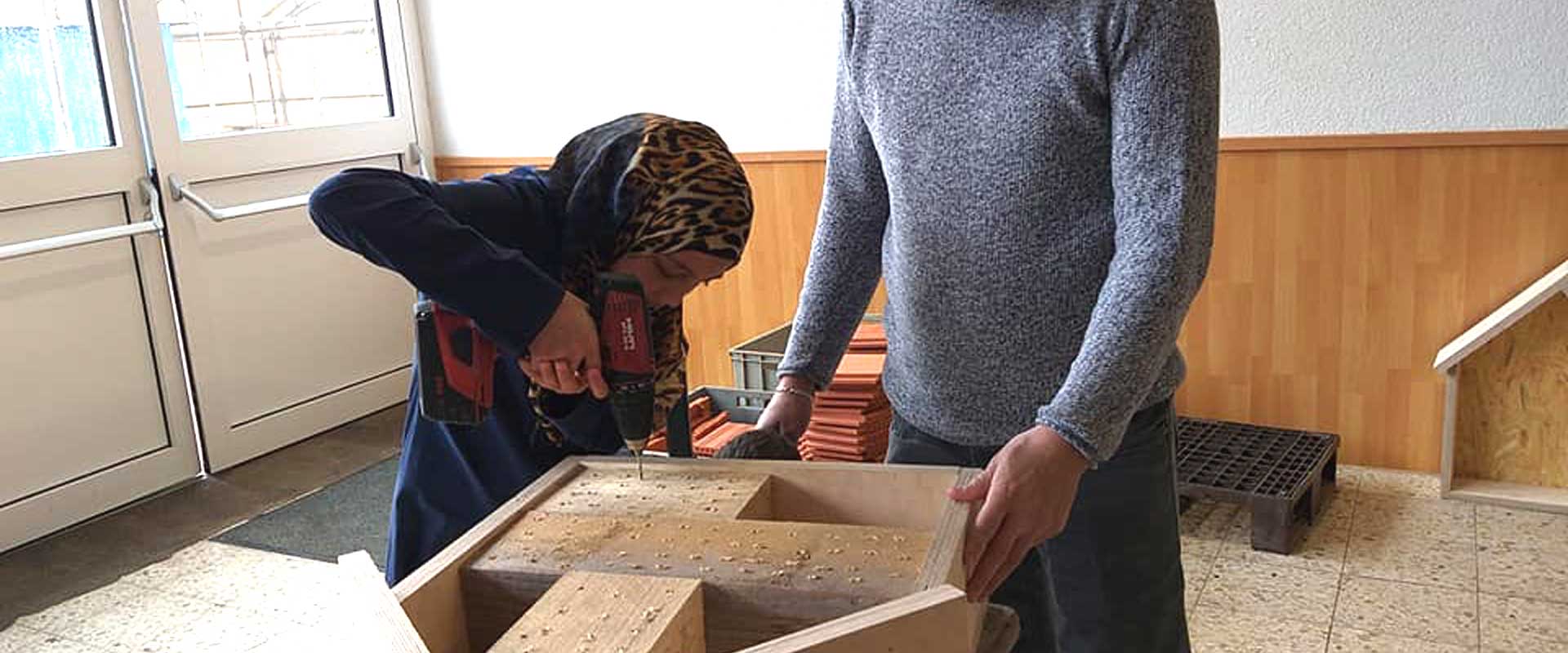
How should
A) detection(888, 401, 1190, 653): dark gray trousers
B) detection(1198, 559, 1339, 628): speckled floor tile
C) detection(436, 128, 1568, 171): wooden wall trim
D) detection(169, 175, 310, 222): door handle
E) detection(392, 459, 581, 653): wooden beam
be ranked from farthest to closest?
1. detection(169, 175, 310, 222): door handle
2. detection(436, 128, 1568, 171): wooden wall trim
3. detection(1198, 559, 1339, 628): speckled floor tile
4. detection(888, 401, 1190, 653): dark gray trousers
5. detection(392, 459, 581, 653): wooden beam

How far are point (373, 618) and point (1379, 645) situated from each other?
84.5 inches

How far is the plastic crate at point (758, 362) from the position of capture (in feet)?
10.6

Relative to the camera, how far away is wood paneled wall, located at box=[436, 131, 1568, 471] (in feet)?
9.77

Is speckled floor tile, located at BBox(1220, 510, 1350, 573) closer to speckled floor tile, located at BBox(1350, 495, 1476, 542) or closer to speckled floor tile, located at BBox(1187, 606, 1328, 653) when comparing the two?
speckled floor tile, located at BBox(1350, 495, 1476, 542)

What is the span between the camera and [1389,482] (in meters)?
3.19

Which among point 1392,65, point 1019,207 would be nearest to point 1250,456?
point 1392,65

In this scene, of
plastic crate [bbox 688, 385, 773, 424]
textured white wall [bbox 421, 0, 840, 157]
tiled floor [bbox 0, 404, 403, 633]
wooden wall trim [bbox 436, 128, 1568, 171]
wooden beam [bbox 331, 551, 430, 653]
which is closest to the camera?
wooden beam [bbox 331, 551, 430, 653]

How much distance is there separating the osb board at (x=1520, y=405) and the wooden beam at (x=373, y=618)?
2905 mm

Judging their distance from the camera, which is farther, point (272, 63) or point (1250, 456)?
point (272, 63)

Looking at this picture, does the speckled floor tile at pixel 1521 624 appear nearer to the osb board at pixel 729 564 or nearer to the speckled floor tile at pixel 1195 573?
the speckled floor tile at pixel 1195 573

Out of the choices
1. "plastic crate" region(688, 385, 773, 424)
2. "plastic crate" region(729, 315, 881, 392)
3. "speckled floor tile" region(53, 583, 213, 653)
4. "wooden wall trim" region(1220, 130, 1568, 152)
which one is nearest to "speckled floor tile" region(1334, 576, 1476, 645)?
"wooden wall trim" region(1220, 130, 1568, 152)

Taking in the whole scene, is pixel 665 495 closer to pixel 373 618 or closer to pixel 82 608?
pixel 373 618

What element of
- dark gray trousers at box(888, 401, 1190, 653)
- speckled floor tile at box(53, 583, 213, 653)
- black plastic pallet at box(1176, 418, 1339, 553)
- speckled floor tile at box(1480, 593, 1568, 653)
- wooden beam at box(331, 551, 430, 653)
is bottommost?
speckled floor tile at box(1480, 593, 1568, 653)

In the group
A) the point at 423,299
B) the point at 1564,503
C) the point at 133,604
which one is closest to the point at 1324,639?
the point at 1564,503
